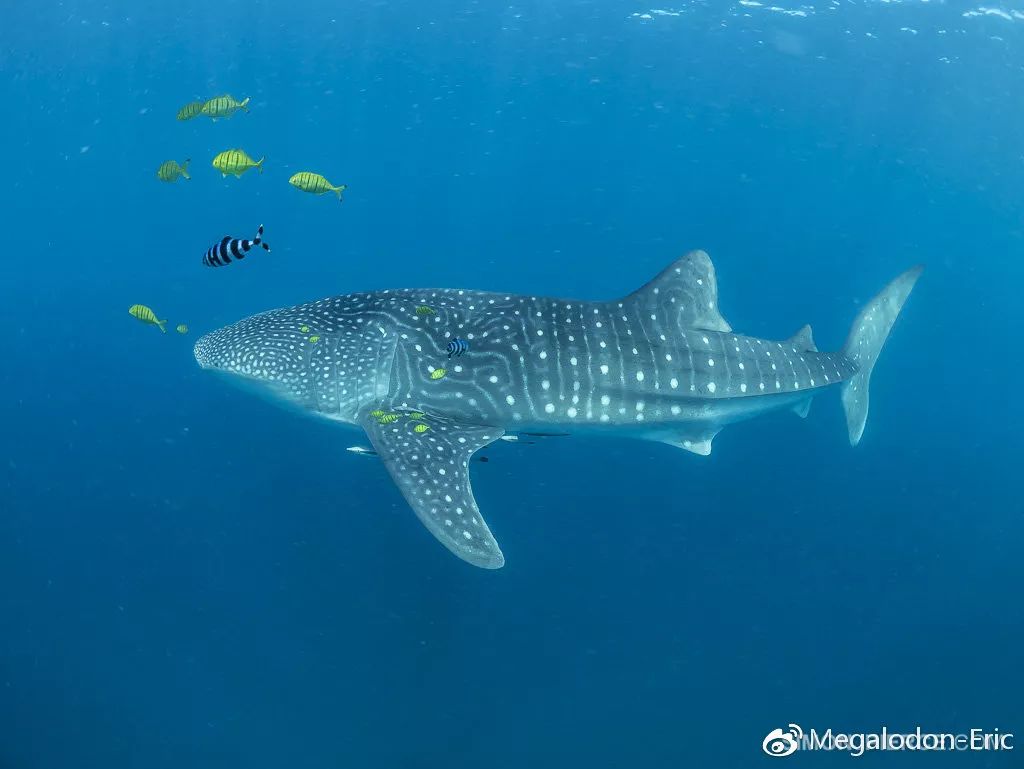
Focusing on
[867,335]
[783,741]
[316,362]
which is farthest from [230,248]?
[783,741]

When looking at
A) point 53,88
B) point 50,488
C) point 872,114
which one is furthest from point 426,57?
point 50,488

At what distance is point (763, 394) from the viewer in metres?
7.13

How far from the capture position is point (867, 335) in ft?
28.3

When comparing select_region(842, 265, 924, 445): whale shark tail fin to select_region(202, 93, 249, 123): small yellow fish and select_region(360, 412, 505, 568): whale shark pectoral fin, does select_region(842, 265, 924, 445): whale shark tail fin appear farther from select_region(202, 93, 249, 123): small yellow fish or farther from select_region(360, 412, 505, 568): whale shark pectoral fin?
select_region(202, 93, 249, 123): small yellow fish

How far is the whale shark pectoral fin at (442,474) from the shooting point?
16.8ft

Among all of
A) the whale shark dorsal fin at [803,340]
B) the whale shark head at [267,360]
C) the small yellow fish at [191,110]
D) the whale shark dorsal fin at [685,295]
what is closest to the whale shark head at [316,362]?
the whale shark head at [267,360]

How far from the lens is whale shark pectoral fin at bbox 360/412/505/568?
512 cm

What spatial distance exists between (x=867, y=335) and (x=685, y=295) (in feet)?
11.0

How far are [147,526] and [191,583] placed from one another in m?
1.80

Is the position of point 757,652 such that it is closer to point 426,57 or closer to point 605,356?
point 605,356

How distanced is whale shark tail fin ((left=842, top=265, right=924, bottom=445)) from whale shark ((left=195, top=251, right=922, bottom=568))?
205cm

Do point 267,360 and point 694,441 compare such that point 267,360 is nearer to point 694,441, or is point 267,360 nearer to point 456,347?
point 456,347

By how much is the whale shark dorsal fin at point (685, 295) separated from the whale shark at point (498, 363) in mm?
13

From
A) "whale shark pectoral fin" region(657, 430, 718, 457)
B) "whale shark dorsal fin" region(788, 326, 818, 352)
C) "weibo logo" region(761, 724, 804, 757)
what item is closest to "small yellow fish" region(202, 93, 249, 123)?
"whale shark pectoral fin" region(657, 430, 718, 457)
